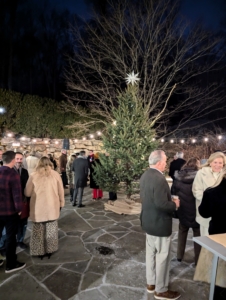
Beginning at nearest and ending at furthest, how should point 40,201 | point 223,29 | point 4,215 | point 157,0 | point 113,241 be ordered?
1. point 4,215
2. point 40,201
3. point 113,241
4. point 157,0
5. point 223,29

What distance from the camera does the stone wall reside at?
10.2 metres

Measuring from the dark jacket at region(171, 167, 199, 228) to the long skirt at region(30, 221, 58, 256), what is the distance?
7.37ft

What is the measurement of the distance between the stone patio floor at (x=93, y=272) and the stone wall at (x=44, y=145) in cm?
543

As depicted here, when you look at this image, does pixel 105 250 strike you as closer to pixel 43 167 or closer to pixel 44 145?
pixel 43 167

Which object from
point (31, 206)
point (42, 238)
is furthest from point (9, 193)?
point (42, 238)

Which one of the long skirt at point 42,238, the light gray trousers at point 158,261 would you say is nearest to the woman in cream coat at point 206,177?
the light gray trousers at point 158,261

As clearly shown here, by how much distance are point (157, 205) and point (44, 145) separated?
9861 mm

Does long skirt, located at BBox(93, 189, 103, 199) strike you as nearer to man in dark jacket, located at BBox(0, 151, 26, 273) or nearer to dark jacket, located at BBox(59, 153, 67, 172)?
dark jacket, located at BBox(59, 153, 67, 172)

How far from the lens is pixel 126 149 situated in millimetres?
6922

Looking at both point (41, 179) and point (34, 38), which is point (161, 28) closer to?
point (41, 179)

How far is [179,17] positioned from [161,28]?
0.93 meters

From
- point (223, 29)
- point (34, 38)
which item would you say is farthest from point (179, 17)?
point (34, 38)

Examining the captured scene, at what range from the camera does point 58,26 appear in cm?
1953

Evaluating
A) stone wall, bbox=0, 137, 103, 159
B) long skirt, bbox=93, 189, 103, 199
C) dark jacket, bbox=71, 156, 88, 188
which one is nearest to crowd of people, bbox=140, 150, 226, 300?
dark jacket, bbox=71, 156, 88, 188
